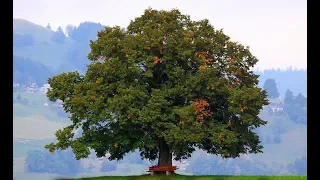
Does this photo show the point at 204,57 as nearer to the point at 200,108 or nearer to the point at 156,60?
the point at 156,60

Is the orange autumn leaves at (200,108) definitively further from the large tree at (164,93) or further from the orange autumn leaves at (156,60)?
the orange autumn leaves at (156,60)

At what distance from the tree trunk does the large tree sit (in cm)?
5

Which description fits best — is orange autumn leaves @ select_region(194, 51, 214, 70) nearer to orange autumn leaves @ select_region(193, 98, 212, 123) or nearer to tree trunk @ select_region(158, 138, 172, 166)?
orange autumn leaves @ select_region(193, 98, 212, 123)

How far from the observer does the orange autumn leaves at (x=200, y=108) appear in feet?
90.0

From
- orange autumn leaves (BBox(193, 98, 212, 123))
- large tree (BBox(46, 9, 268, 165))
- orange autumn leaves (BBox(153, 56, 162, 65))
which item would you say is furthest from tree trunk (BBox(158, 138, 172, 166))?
orange autumn leaves (BBox(153, 56, 162, 65))

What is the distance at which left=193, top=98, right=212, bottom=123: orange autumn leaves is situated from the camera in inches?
1079

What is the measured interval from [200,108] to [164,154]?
10.4 ft

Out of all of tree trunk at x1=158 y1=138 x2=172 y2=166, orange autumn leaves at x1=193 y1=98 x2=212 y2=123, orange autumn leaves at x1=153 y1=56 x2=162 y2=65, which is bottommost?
tree trunk at x1=158 y1=138 x2=172 y2=166

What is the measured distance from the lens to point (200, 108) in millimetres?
27609

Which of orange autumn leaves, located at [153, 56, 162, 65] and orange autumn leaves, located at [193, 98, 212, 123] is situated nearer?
orange autumn leaves, located at [193, 98, 212, 123]

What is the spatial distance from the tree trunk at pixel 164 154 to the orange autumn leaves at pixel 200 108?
235 cm

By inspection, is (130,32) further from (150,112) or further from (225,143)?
(225,143)

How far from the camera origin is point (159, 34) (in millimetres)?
28125

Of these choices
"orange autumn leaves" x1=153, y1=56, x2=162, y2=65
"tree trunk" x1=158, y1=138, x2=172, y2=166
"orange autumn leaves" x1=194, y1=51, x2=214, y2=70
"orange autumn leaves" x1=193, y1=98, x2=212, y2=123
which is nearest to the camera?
"orange autumn leaves" x1=193, y1=98, x2=212, y2=123
